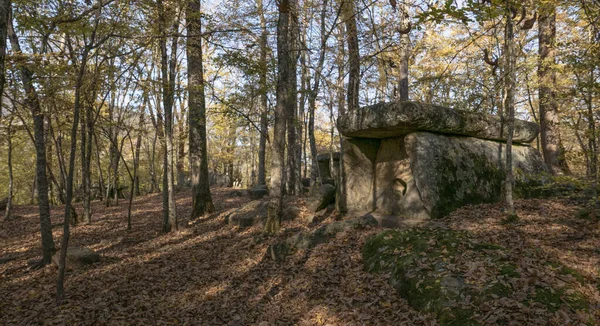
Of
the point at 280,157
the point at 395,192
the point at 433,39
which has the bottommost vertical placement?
the point at 395,192

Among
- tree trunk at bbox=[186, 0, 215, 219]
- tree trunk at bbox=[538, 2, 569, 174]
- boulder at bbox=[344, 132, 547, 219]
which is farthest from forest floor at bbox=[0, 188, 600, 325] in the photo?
tree trunk at bbox=[538, 2, 569, 174]

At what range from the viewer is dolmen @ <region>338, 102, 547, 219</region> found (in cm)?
781

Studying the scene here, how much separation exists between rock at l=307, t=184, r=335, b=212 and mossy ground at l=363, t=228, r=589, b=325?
4.34 meters

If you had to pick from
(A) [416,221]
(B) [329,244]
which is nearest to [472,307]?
(B) [329,244]

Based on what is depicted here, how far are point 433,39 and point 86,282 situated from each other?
61.8 ft

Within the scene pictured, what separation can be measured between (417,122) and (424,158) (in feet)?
2.93

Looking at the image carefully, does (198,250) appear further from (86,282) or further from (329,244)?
(329,244)

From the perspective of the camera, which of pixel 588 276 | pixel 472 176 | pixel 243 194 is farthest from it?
pixel 243 194

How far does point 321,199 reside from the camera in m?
9.92

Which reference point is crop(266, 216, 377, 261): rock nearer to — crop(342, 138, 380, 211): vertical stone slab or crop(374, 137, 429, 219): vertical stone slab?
crop(374, 137, 429, 219): vertical stone slab

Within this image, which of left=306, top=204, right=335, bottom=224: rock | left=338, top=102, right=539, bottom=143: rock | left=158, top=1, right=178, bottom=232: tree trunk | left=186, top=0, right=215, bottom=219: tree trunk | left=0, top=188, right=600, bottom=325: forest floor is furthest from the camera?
left=186, top=0, right=215, bottom=219: tree trunk

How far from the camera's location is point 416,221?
25.2ft

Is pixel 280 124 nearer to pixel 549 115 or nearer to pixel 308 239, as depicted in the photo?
pixel 308 239

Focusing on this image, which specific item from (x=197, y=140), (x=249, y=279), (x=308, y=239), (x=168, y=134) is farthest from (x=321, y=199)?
(x=168, y=134)
